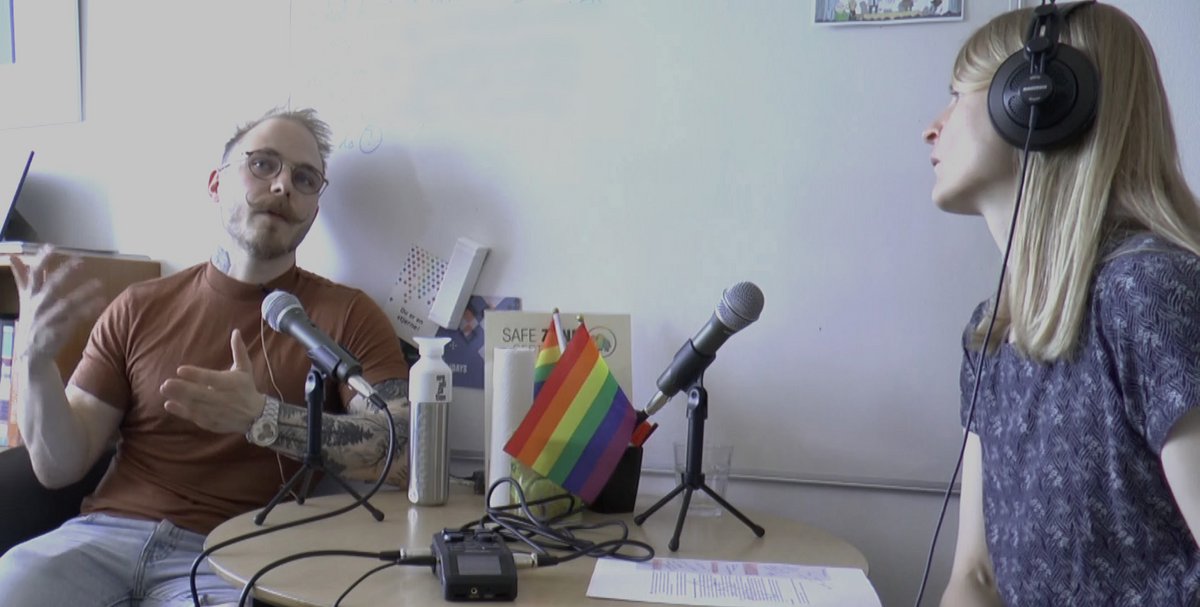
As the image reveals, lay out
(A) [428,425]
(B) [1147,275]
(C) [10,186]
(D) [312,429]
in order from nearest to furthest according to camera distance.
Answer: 1. (B) [1147,275]
2. (D) [312,429]
3. (A) [428,425]
4. (C) [10,186]

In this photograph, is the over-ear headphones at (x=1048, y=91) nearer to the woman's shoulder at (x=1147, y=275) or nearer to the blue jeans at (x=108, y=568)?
the woman's shoulder at (x=1147, y=275)

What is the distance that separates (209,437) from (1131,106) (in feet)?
5.18

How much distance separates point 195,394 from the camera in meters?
1.38

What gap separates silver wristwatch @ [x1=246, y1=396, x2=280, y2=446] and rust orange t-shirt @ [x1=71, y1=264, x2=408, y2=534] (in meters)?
0.18

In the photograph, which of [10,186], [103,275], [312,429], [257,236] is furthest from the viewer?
[10,186]

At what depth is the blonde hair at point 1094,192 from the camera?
0.94m

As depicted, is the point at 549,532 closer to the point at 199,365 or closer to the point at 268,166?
the point at 199,365

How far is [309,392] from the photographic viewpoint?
4.24 ft

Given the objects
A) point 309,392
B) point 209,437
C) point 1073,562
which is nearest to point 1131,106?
point 1073,562

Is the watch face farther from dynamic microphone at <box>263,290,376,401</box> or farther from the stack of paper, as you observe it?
the stack of paper

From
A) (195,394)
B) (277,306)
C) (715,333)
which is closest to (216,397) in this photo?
(195,394)

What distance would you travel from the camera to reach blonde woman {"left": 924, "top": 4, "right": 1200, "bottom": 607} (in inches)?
34.1

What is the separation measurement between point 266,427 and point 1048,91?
4.04 feet

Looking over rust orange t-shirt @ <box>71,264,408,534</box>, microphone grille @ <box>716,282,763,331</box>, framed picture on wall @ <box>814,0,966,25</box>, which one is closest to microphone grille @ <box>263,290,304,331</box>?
rust orange t-shirt @ <box>71,264,408,534</box>
